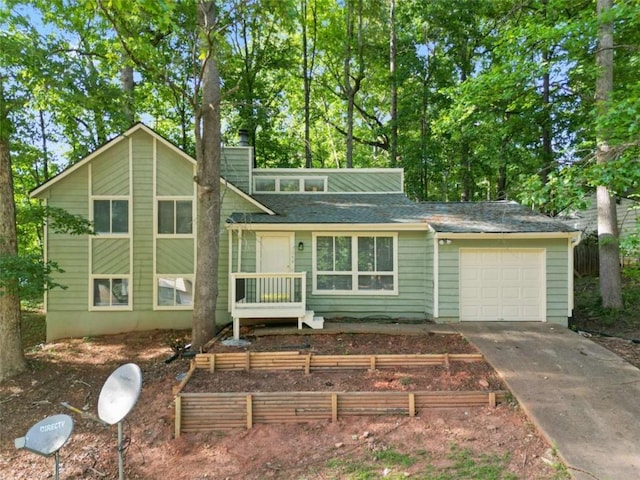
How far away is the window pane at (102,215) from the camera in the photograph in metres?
9.65

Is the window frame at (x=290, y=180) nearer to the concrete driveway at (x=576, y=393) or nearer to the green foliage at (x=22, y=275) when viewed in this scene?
the green foliage at (x=22, y=275)

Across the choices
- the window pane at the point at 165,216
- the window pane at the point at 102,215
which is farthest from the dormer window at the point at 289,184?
the window pane at the point at 102,215

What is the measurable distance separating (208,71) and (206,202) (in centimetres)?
290

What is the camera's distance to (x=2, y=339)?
692 centimetres

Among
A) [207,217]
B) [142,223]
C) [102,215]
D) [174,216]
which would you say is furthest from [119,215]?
[207,217]

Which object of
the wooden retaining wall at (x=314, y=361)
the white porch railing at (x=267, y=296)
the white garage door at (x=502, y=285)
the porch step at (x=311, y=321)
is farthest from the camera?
the white garage door at (x=502, y=285)

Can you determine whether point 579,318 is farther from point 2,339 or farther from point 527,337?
point 2,339

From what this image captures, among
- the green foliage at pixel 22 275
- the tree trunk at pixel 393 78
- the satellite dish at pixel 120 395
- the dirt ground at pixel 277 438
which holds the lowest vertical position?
the dirt ground at pixel 277 438

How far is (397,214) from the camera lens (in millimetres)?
9672

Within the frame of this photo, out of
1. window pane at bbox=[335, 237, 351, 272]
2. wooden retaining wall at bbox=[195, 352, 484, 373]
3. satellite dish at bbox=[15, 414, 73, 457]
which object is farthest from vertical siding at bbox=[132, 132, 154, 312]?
satellite dish at bbox=[15, 414, 73, 457]

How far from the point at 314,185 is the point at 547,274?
23.0ft

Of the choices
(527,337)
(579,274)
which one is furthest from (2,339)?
(579,274)

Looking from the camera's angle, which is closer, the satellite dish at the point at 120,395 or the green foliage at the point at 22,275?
the satellite dish at the point at 120,395

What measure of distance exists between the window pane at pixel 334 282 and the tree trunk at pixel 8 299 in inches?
247
